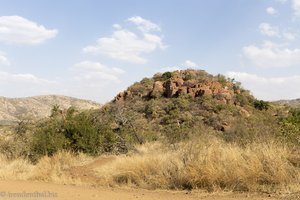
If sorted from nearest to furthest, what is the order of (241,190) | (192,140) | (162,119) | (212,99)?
(241,190) < (192,140) < (162,119) < (212,99)

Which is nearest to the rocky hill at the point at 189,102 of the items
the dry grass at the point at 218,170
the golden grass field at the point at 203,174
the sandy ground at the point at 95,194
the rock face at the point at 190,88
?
the rock face at the point at 190,88

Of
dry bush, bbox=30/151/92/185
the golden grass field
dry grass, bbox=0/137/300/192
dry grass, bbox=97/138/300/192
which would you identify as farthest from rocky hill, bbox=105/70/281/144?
dry grass, bbox=97/138/300/192

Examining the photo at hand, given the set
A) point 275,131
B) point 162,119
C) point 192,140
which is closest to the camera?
point 192,140

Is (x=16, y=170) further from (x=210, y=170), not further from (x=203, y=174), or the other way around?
(x=210, y=170)

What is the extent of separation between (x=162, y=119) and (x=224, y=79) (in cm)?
1477

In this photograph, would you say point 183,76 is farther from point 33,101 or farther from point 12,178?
point 33,101

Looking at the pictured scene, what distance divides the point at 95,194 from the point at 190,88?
3540 centimetres

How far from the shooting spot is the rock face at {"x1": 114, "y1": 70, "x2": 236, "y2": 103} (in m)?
43.3

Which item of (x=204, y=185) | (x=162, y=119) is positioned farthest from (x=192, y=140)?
(x=162, y=119)

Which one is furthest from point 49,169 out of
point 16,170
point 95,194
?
point 95,194

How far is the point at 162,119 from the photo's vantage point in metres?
38.3

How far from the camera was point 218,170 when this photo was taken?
10.0 m

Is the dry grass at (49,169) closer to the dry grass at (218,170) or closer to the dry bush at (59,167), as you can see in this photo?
the dry bush at (59,167)

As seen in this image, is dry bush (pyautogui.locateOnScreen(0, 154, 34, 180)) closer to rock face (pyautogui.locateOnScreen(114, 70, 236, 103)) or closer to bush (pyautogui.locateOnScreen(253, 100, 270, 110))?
rock face (pyautogui.locateOnScreen(114, 70, 236, 103))
